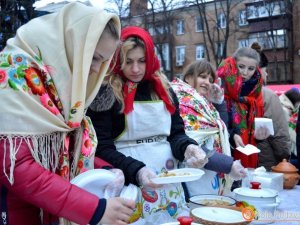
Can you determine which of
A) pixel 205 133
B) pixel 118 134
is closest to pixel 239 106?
pixel 205 133

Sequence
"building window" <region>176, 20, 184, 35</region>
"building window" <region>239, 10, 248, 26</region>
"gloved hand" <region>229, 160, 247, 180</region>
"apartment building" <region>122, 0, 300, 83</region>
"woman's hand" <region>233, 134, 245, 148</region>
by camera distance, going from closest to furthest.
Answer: "gloved hand" <region>229, 160, 247, 180</region> < "woman's hand" <region>233, 134, 245, 148</region> < "apartment building" <region>122, 0, 300, 83</region> < "building window" <region>239, 10, 248, 26</region> < "building window" <region>176, 20, 184, 35</region>

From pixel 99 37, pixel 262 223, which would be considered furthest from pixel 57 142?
pixel 262 223

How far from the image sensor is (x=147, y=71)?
1533mm

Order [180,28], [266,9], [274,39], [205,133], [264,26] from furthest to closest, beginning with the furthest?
[180,28] < [264,26] < [274,39] < [266,9] < [205,133]

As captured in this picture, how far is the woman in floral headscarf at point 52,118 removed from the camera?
89 centimetres

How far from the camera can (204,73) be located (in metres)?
2.28

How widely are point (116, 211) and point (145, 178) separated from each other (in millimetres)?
344

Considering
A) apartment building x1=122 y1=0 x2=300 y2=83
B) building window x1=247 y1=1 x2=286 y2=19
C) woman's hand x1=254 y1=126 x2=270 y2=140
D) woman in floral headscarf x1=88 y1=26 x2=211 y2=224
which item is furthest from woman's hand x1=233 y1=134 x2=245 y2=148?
building window x1=247 y1=1 x2=286 y2=19

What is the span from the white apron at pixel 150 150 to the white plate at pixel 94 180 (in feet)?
1.43

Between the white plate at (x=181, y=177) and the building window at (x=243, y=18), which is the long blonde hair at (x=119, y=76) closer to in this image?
the white plate at (x=181, y=177)

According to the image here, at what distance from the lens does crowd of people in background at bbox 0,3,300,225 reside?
90 centimetres

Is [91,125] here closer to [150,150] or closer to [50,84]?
[50,84]

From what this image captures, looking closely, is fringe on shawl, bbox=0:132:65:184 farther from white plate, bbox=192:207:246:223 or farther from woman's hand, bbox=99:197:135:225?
white plate, bbox=192:207:246:223

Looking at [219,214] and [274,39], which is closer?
[219,214]
